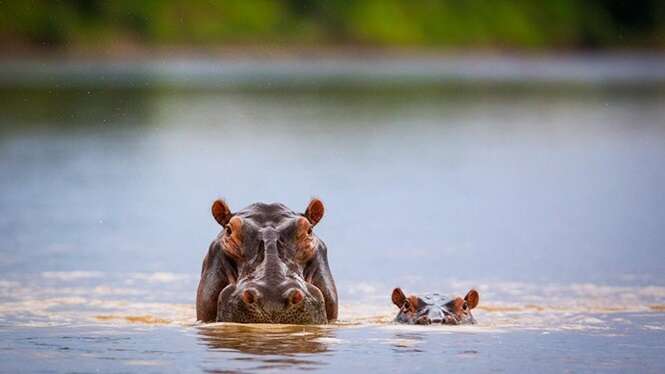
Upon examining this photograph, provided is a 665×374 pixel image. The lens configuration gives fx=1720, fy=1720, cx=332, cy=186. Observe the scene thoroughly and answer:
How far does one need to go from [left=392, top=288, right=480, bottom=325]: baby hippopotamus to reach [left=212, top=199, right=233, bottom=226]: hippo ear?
1.46 metres

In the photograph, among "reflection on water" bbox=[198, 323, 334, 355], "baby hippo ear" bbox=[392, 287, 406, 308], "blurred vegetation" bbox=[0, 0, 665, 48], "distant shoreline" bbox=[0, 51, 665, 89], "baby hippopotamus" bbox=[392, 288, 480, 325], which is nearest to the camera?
"reflection on water" bbox=[198, 323, 334, 355]

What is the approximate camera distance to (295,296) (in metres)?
10.4

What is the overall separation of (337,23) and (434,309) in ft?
393

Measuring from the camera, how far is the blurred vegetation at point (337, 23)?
11269cm

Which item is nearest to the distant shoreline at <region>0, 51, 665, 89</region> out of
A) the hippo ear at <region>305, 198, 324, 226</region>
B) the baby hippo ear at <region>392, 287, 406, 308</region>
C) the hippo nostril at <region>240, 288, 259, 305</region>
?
the baby hippo ear at <region>392, 287, 406, 308</region>

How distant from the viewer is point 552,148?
37.4 m

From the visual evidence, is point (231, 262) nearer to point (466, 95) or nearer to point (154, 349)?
point (154, 349)

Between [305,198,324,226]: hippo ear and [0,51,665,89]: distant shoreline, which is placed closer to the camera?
[305,198,324,226]: hippo ear

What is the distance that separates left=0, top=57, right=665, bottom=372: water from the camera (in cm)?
1051

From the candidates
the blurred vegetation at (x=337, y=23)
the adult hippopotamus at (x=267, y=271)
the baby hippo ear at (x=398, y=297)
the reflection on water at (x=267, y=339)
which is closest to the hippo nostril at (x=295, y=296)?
the adult hippopotamus at (x=267, y=271)

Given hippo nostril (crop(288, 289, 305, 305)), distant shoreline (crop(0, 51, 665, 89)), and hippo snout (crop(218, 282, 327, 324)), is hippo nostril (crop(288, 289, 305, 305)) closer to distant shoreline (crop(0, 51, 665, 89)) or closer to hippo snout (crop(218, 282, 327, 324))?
hippo snout (crop(218, 282, 327, 324))

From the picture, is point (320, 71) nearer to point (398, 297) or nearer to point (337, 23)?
point (337, 23)

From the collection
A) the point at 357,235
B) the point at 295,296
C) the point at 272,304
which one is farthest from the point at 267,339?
the point at 357,235

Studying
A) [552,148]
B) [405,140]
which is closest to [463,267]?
[552,148]
